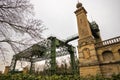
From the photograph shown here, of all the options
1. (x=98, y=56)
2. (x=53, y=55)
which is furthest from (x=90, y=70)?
(x=53, y=55)

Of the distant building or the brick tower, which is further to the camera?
the brick tower

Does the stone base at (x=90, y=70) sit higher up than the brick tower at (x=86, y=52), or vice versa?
the brick tower at (x=86, y=52)

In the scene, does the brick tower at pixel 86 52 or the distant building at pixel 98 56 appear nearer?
the distant building at pixel 98 56

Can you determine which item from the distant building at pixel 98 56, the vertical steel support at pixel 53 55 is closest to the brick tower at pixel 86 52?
the distant building at pixel 98 56

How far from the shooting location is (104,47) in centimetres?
1349

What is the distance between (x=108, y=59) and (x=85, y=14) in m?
8.84

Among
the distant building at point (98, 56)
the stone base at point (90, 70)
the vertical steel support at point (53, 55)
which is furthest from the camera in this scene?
the vertical steel support at point (53, 55)

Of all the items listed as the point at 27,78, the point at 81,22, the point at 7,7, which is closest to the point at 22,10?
the point at 7,7

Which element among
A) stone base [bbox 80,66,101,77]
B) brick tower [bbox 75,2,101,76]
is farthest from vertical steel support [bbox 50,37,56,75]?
stone base [bbox 80,66,101,77]

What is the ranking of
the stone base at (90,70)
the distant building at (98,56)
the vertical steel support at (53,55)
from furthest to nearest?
the vertical steel support at (53,55) → the stone base at (90,70) → the distant building at (98,56)

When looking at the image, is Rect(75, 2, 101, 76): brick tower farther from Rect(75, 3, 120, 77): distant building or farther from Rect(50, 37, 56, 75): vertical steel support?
Rect(50, 37, 56, 75): vertical steel support

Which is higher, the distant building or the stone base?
the distant building

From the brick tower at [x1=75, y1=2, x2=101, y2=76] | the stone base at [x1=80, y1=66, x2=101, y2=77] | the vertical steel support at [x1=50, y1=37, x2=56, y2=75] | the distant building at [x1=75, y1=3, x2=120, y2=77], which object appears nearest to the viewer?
the distant building at [x1=75, y1=3, x2=120, y2=77]

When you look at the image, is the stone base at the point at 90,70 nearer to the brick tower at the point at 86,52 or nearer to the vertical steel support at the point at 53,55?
the brick tower at the point at 86,52
